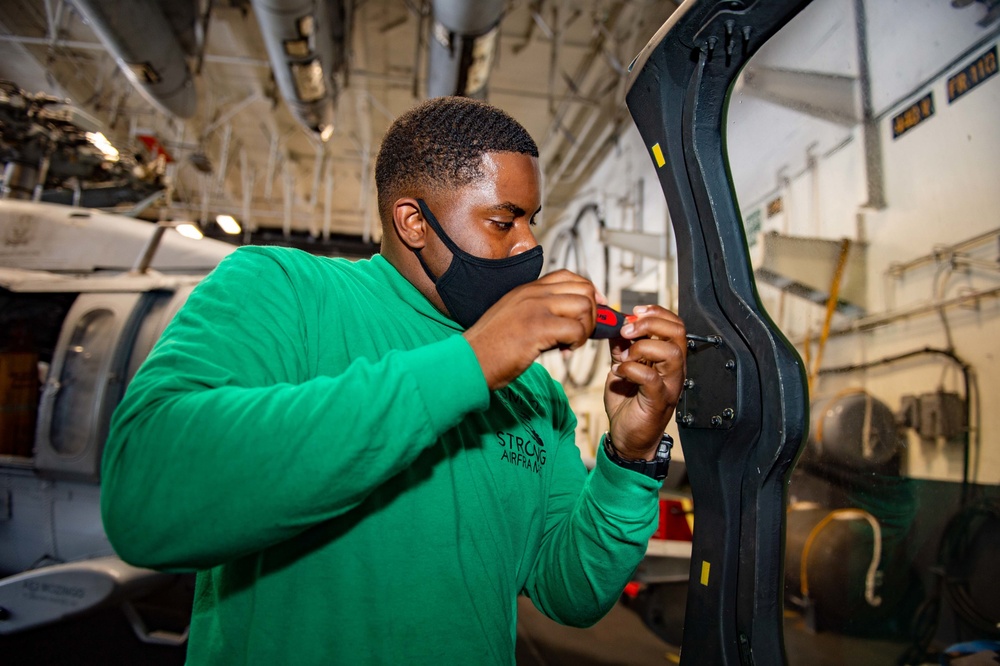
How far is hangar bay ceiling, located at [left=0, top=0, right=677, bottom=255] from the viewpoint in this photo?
14.8ft

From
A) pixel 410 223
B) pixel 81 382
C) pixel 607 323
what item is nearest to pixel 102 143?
pixel 81 382

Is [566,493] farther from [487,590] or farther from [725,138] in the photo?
[725,138]

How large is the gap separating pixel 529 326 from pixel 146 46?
5295 millimetres

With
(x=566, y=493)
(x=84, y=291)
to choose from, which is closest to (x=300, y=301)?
(x=566, y=493)

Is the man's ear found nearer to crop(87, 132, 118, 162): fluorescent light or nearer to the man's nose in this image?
the man's nose

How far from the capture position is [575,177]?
862 centimetres

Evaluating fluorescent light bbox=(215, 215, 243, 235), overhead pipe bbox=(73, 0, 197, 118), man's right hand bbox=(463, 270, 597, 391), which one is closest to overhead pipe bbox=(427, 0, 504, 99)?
fluorescent light bbox=(215, 215, 243, 235)

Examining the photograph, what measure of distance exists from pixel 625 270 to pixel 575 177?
2.74m

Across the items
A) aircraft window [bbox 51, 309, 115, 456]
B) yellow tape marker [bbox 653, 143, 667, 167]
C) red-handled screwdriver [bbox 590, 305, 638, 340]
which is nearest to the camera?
red-handled screwdriver [bbox 590, 305, 638, 340]

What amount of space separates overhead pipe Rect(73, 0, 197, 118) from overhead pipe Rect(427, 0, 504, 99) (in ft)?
7.39

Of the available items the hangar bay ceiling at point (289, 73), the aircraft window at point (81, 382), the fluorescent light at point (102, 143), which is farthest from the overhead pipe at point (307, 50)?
the aircraft window at point (81, 382)

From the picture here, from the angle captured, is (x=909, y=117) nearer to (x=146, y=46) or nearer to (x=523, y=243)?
(x=523, y=243)

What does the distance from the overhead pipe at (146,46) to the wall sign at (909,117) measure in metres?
4.95

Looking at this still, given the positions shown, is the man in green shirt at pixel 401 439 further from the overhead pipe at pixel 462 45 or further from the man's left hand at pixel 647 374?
the overhead pipe at pixel 462 45
